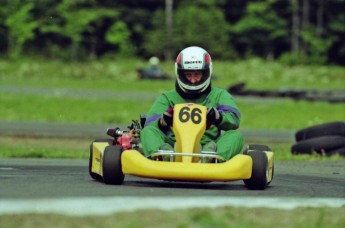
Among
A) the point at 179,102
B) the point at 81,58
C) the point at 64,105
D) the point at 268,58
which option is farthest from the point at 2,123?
the point at 268,58

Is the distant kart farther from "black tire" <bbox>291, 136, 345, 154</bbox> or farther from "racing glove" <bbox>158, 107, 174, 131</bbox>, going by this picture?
"racing glove" <bbox>158, 107, 174, 131</bbox>

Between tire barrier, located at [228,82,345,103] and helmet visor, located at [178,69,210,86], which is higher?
helmet visor, located at [178,69,210,86]

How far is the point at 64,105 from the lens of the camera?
30422 mm

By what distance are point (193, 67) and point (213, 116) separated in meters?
0.63

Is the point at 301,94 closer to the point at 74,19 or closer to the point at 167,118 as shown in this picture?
the point at 167,118

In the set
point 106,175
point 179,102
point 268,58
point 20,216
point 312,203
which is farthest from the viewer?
point 268,58

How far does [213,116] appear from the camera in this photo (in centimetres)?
968

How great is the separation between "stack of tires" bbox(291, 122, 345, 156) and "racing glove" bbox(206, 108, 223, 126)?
5.95m

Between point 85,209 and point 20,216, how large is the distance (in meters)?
0.41

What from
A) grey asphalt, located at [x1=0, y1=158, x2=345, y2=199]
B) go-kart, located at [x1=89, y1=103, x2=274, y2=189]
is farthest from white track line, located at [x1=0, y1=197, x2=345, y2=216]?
go-kart, located at [x1=89, y1=103, x2=274, y2=189]

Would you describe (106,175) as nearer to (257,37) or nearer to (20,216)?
(20,216)

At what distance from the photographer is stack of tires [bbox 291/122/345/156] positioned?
50.4 ft

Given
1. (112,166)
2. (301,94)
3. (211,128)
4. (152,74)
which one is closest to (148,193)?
(112,166)

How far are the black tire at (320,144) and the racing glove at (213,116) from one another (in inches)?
234
